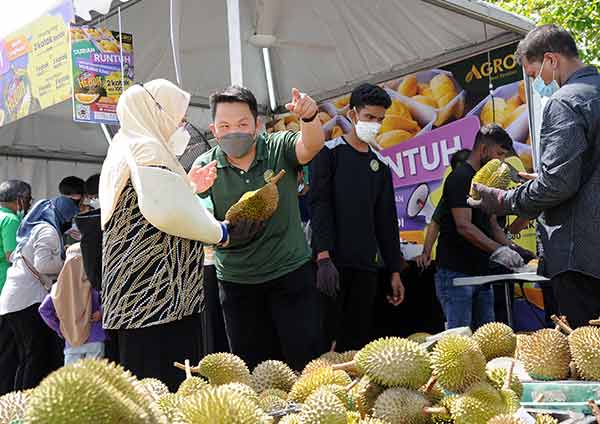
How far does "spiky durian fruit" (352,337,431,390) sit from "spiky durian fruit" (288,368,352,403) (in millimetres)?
84

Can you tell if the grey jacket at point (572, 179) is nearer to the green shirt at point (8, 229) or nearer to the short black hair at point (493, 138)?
the short black hair at point (493, 138)

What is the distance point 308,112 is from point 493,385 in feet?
4.49

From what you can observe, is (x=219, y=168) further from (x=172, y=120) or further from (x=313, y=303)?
(x=313, y=303)

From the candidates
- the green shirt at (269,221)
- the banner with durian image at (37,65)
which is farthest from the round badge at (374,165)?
the banner with durian image at (37,65)

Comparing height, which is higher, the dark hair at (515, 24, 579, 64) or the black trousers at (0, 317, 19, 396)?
the dark hair at (515, 24, 579, 64)

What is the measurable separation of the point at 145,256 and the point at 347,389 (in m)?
1.06

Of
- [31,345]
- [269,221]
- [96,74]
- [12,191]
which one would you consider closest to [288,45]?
[96,74]

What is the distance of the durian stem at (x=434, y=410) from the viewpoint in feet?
3.76

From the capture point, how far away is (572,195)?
7.54 feet

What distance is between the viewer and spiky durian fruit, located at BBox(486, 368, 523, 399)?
133cm

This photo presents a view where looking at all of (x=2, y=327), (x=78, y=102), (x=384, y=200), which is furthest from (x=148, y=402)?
(x=2, y=327)

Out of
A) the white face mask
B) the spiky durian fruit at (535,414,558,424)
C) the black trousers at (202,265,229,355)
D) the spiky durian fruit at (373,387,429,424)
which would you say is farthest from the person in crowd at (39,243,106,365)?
the spiky durian fruit at (535,414,558,424)

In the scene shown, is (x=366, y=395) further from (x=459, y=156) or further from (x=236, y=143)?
(x=459, y=156)

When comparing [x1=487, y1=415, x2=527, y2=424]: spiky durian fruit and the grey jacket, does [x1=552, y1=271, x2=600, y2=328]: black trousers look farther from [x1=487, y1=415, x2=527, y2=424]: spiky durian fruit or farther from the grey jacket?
[x1=487, y1=415, x2=527, y2=424]: spiky durian fruit
